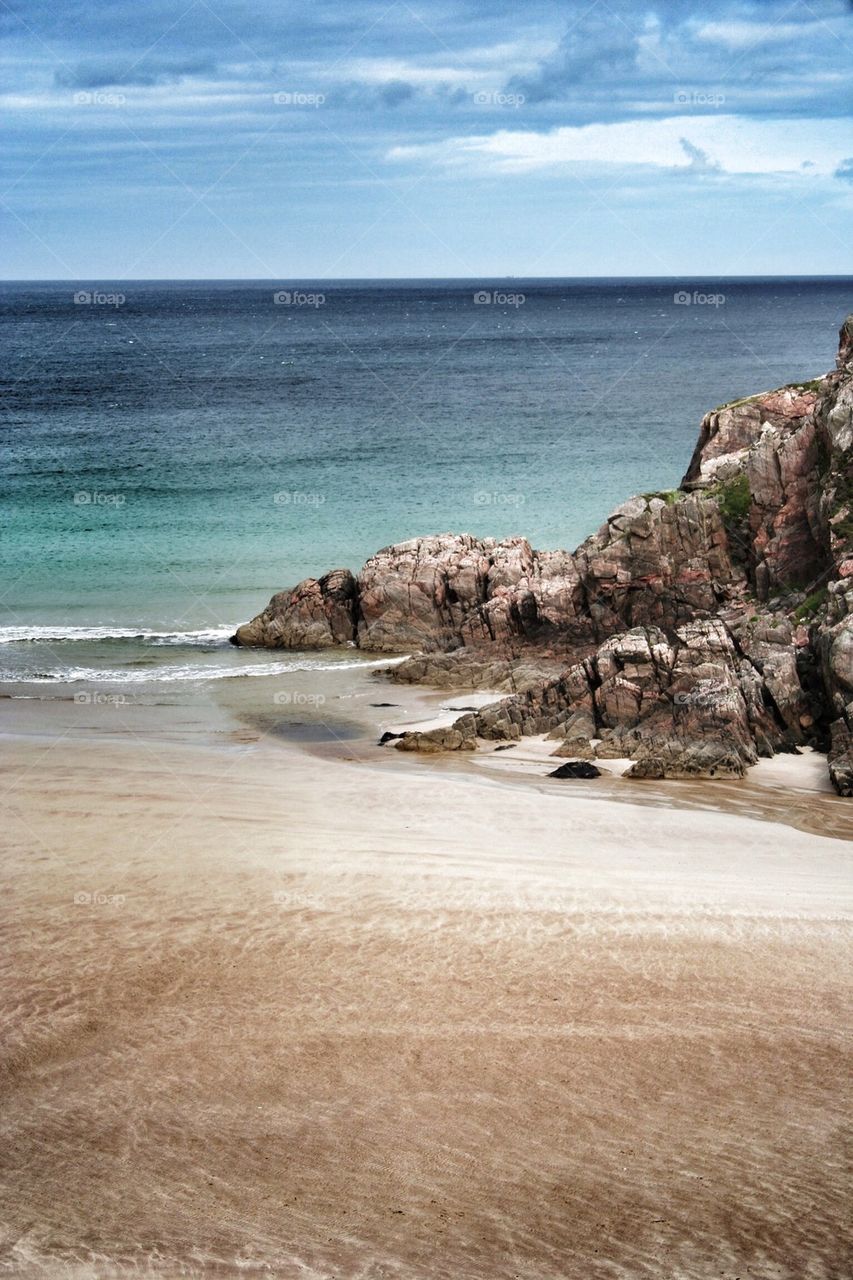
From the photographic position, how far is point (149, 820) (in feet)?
65.4

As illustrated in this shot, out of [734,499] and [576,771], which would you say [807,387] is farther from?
[576,771]

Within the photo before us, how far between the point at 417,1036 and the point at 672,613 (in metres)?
17.2

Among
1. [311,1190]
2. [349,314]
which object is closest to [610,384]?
[311,1190]

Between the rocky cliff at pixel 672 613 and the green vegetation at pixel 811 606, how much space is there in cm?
4

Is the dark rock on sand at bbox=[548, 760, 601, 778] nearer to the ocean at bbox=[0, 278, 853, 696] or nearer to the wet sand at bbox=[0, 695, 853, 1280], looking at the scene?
the wet sand at bbox=[0, 695, 853, 1280]

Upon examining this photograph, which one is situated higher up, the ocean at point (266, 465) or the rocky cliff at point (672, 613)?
the ocean at point (266, 465)

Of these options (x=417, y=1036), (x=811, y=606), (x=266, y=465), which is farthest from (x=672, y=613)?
(x=266, y=465)

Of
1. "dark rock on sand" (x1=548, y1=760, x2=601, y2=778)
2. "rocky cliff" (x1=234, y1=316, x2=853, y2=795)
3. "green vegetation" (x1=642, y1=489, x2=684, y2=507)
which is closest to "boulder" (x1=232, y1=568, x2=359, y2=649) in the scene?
"rocky cliff" (x1=234, y1=316, x2=853, y2=795)

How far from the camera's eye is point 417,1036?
46.4ft

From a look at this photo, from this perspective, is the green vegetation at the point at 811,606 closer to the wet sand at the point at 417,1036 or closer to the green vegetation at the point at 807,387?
the wet sand at the point at 417,1036

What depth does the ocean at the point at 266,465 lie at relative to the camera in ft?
119

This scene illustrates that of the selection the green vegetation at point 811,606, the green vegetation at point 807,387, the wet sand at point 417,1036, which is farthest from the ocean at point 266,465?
the green vegetation at point 807,387

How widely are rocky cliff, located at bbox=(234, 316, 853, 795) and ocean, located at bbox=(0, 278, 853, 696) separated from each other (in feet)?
9.75

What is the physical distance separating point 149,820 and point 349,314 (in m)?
186
